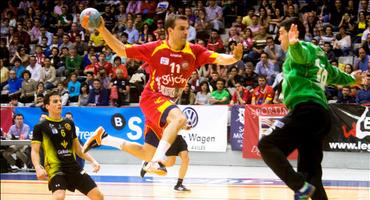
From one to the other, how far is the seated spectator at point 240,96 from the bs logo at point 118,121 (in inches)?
125

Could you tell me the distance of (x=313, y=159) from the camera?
24.5 ft

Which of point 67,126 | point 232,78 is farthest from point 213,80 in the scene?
point 67,126

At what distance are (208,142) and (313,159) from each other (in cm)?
1139

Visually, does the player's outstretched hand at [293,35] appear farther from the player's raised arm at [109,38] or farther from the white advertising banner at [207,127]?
the white advertising banner at [207,127]

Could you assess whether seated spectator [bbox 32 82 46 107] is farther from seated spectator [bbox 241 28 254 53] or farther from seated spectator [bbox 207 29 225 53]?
seated spectator [bbox 241 28 254 53]

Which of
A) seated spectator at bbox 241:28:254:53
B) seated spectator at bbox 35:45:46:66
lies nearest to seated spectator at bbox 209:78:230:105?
seated spectator at bbox 241:28:254:53

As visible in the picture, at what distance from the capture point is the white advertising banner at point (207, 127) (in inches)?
737

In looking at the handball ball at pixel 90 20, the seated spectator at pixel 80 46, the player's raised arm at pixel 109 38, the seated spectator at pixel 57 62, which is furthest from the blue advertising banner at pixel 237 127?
the handball ball at pixel 90 20

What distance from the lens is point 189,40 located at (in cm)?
2308

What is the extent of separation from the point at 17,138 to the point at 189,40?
7.17 metres

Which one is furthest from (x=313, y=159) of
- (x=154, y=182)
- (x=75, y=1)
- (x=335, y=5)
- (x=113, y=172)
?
(x=75, y=1)

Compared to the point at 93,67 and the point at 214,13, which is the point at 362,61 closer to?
the point at 214,13

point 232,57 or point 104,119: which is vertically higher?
point 232,57

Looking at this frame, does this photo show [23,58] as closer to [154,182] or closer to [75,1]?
[75,1]
